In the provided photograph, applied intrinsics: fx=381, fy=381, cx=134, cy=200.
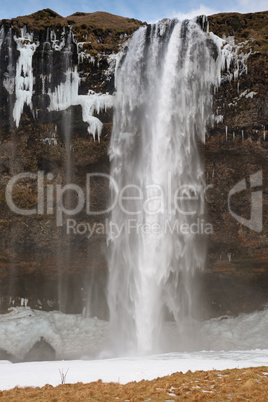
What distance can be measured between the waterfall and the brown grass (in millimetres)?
8900

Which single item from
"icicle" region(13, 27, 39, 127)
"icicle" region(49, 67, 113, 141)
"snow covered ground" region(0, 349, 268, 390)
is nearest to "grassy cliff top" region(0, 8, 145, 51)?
"icicle" region(13, 27, 39, 127)

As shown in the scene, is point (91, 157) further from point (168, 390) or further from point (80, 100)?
point (168, 390)

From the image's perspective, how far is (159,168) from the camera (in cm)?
1711

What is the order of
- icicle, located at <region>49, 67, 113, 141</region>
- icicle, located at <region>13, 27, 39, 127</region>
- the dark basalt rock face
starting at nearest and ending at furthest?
the dark basalt rock face, icicle, located at <region>49, 67, 113, 141</region>, icicle, located at <region>13, 27, 39, 127</region>

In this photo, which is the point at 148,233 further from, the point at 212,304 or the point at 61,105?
the point at 61,105

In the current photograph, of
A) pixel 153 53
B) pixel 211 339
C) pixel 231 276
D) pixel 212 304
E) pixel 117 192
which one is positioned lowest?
pixel 211 339

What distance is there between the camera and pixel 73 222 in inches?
736

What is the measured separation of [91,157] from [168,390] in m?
12.8

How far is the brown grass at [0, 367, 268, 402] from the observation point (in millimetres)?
6281

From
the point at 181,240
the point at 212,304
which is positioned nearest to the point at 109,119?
the point at 181,240

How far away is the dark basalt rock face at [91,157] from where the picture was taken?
16.7 metres

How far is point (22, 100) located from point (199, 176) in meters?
8.94

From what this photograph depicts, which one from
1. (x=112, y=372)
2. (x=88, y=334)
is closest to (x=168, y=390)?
(x=112, y=372)

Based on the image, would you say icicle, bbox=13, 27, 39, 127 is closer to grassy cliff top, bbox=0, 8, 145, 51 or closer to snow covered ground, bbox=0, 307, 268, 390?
grassy cliff top, bbox=0, 8, 145, 51
